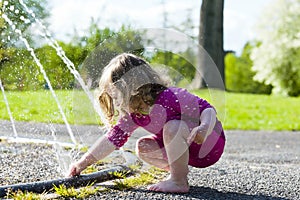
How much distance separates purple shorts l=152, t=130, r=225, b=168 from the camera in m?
2.97

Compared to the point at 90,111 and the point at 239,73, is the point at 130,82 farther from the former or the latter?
the point at 239,73

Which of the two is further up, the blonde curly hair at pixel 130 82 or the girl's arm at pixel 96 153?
the blonde curly hair at pixel 130 82

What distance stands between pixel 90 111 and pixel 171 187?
0.85 m

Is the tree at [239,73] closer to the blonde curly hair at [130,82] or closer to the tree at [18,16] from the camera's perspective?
the tree at [18,16]

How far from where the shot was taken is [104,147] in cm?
292

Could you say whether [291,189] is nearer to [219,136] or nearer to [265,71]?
[219,136]

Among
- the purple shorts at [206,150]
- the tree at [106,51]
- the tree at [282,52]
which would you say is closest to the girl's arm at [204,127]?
the purple shorts at [206,150]

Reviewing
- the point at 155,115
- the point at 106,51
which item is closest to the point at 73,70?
the point at 106,51

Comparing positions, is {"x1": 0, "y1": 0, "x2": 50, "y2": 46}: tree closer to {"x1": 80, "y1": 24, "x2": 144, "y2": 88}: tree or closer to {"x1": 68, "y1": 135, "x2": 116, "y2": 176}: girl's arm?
{"x1": 80, "y1": 24, "x2": 144, "y2": 88}: tree

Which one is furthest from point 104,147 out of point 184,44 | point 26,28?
point 26,28

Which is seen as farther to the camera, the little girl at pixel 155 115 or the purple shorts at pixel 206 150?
the purple shorts at pixel 206 150

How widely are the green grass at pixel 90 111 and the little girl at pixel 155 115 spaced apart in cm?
36

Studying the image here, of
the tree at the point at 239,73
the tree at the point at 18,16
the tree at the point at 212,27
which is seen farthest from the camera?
the tree at the point at 239,73

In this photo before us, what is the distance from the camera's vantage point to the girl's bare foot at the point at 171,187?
2.78 metres
